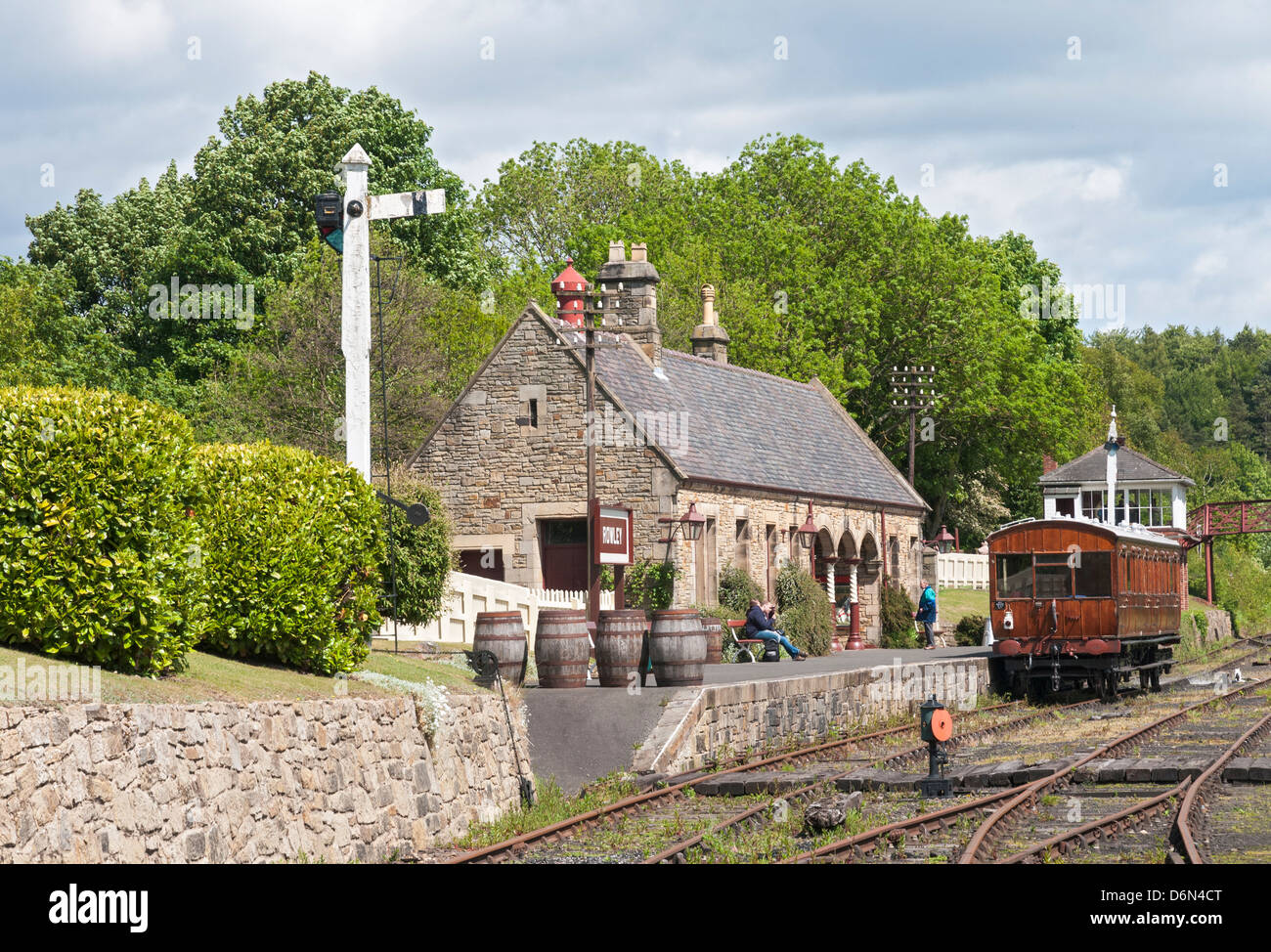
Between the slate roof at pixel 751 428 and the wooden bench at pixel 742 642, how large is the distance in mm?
3056

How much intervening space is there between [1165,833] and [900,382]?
144 feet

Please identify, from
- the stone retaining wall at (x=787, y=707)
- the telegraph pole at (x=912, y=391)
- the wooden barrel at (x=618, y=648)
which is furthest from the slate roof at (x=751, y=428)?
the wooden barrel at (x=618, y=648)

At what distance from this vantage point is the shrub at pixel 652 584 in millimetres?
32219

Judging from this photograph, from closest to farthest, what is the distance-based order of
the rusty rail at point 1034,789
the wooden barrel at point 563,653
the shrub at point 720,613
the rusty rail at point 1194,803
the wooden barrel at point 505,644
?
1. the rusty rail at point 1194,803
2. the rusty rail at point 1034,789
3. the wooden barrel at point 505,644
4. the wooden barrel at point 563,653
5. the shrub at point 720,613

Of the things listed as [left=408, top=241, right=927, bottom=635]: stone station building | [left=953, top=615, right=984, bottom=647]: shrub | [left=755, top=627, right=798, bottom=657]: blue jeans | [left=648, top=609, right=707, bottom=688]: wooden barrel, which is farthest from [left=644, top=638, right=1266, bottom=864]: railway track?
[left=953, top=615, right=984, bottom=647]: shrub

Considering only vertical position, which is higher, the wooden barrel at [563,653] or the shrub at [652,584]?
the shrub at [652,584]

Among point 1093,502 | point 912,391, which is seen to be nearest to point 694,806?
point 912,391

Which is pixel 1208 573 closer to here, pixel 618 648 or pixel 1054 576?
pixel 1054 576

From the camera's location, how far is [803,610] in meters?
35.8

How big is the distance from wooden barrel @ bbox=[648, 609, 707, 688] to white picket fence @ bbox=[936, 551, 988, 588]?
38501 millimetres

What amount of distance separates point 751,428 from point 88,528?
28.8 metres

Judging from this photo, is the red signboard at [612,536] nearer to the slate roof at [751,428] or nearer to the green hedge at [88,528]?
the slate roof at [751,428]

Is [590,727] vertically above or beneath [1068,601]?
beneath

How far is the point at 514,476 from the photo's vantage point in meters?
33.7
